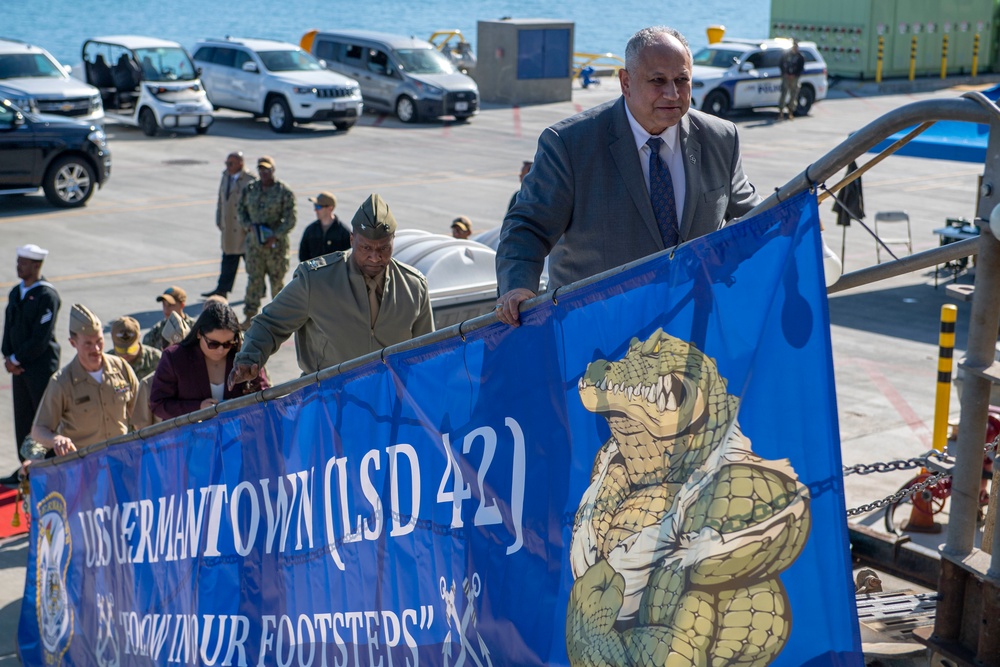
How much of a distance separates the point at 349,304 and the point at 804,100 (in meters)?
28.5

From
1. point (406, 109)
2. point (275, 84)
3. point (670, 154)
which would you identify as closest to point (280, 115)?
point (275, 84)

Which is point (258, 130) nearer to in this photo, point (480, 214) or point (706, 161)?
point (480, 214)

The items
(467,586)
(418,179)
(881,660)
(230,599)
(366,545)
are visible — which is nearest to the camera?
(881,660)

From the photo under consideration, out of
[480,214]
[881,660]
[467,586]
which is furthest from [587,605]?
[480,214]

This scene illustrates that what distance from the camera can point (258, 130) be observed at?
95.2 ft

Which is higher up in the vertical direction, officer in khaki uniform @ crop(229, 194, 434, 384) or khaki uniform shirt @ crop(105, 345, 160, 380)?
officer in khaki uniform @ crop(229, 194, 434, 384)

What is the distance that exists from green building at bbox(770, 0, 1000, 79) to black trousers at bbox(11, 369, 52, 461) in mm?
32013

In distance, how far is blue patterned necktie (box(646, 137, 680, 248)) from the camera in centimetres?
360

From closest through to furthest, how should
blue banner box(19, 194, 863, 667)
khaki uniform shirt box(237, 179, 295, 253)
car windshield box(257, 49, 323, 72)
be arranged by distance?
1. blue banner box(19, 194, 863, 667)
2. khaki uniform shirt box(237, 179, 295, 253)
3. car windshield box(257, 49, 323, 72)

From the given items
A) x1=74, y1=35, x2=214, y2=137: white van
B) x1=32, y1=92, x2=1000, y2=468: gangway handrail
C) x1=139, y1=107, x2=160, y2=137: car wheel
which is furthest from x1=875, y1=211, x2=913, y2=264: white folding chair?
x1=139, y1=107, x2=160, y2=137: car wheel

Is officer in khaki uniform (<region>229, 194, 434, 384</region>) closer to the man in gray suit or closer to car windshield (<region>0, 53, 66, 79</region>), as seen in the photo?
the man in gray suit

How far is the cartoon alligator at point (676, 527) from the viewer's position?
2469 mm

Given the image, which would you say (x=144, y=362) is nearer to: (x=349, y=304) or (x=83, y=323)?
(x=83, y=323)

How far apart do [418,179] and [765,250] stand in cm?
2064
